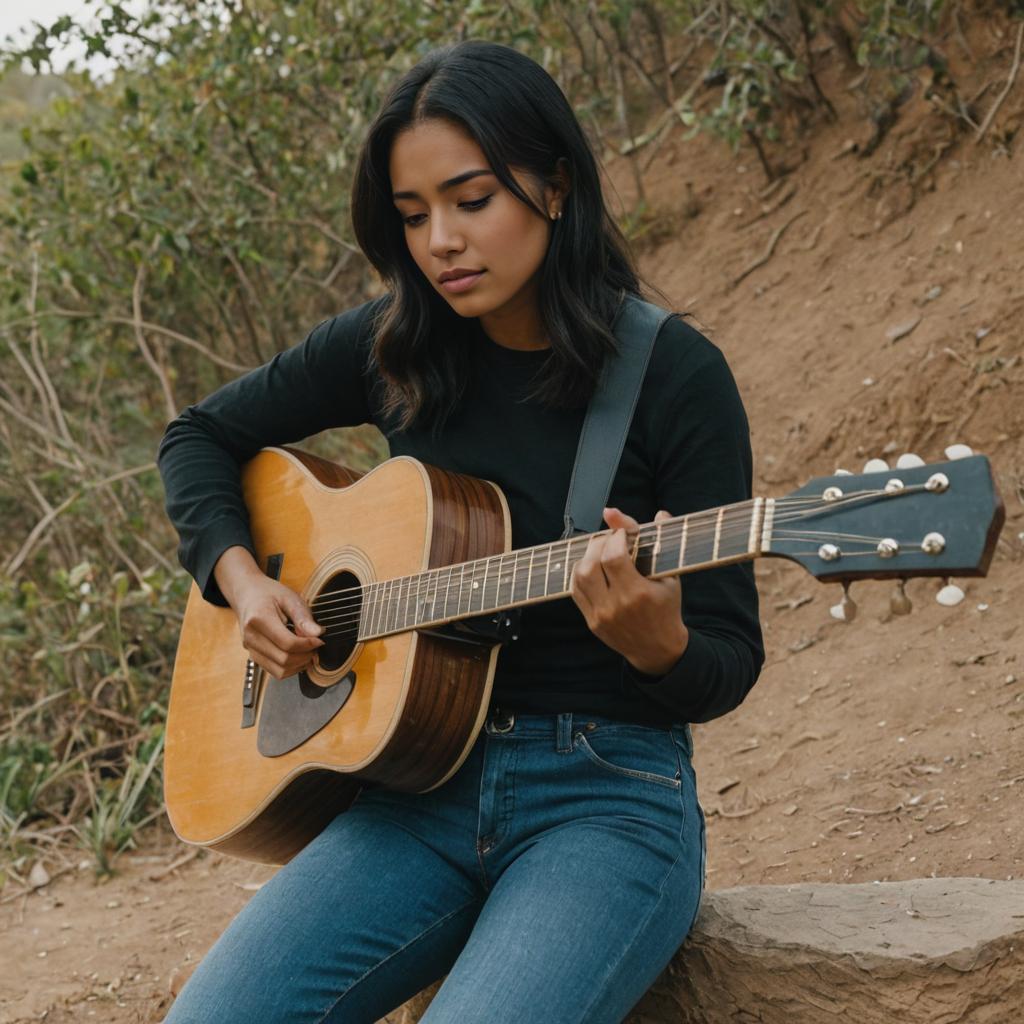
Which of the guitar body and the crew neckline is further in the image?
the crew neckline

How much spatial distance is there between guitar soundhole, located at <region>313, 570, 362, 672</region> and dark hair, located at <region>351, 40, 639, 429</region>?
354mm

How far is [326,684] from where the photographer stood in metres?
2.53

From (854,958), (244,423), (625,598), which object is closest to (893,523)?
(625,598)

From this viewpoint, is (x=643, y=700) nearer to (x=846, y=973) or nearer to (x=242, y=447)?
(x=846, y=973)

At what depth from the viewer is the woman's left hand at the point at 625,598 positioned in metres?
1.98

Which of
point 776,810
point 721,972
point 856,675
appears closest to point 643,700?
point 721,972

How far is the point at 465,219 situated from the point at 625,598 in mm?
806

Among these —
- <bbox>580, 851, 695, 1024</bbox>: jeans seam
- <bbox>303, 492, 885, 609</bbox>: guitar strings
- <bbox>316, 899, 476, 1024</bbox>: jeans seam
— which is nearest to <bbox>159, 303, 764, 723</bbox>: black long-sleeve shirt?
<bbox>303, 492, 885, 609</bbox>: guitar strings

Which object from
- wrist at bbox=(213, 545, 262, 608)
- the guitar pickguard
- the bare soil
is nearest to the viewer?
the guitar pickguard

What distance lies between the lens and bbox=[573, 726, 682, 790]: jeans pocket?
2236mm

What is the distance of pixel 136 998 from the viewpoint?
3.76 meters

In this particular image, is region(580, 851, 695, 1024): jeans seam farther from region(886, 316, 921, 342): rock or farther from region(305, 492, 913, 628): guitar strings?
region(886, 316, 921, 342): rock

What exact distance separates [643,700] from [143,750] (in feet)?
11.0

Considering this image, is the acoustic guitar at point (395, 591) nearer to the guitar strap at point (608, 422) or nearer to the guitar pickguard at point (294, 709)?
the guitar pickguard at point (294, 709)
